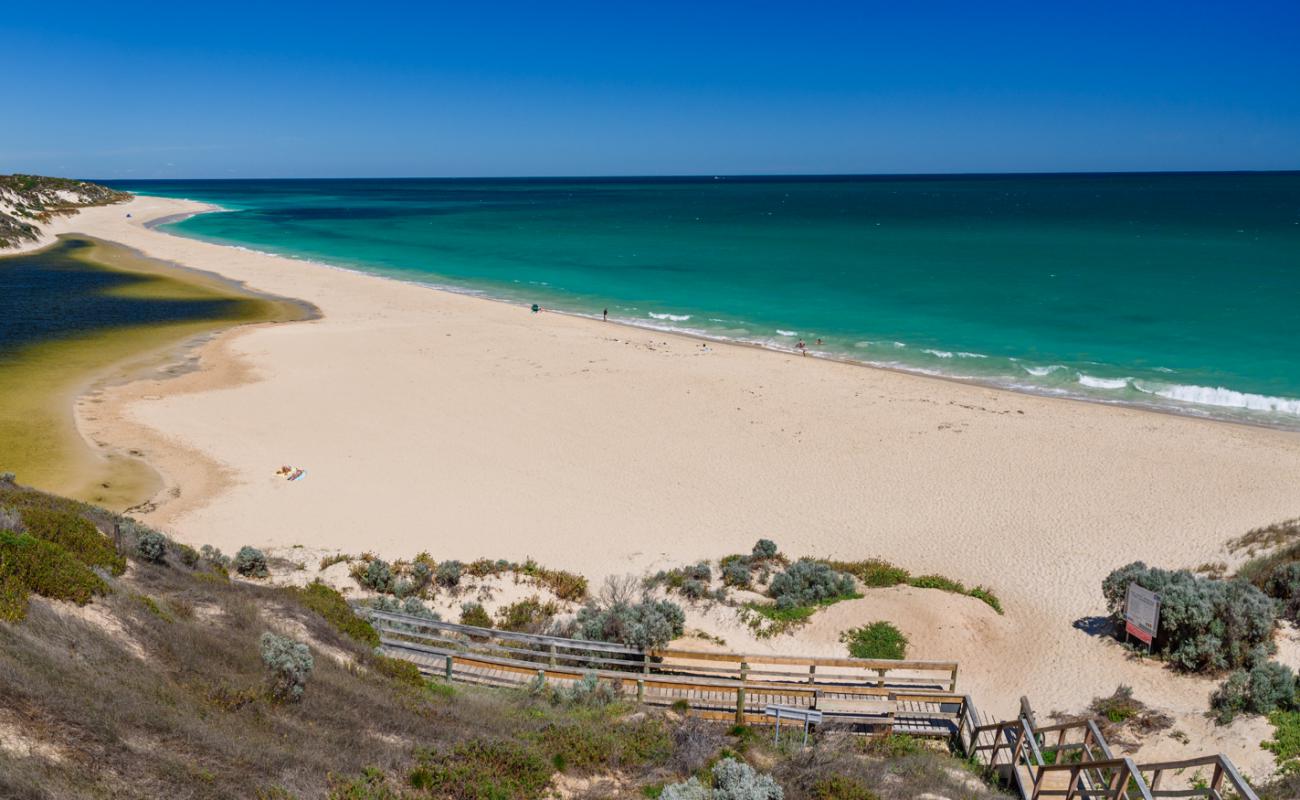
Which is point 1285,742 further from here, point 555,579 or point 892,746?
point 555,579

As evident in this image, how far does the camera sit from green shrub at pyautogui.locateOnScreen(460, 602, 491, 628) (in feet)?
45.1

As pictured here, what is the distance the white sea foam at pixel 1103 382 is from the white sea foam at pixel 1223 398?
718mm

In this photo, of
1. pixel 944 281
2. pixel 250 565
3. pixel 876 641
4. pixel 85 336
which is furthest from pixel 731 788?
pixel 944 281

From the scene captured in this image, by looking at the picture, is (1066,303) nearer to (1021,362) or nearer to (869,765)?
(1021,362)

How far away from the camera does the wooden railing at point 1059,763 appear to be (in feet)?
26.1

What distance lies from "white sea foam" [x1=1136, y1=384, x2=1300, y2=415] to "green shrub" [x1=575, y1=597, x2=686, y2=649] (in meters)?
24.2

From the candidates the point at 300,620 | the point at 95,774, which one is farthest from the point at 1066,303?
the point at 95,774

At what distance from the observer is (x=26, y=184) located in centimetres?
9844

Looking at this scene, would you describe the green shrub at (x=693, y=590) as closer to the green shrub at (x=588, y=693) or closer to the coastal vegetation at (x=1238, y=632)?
the green shrub at (x=588, y=693)

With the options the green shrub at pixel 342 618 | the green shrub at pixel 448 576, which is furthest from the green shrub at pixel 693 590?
the green shrub at pixel 342 618

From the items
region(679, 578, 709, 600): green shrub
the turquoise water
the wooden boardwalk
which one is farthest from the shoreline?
the wooden boardwalk

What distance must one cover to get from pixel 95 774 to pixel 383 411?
20.7 meters

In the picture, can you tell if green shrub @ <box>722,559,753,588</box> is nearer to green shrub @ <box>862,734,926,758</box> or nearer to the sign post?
green shrub @ <box>862,734,926,758</box>

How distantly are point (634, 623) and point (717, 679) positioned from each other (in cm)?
169
